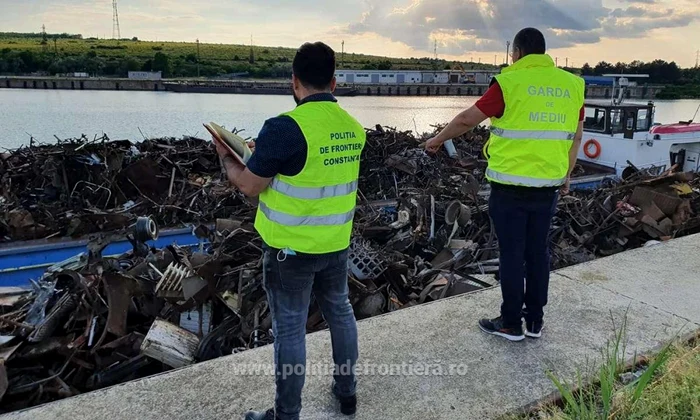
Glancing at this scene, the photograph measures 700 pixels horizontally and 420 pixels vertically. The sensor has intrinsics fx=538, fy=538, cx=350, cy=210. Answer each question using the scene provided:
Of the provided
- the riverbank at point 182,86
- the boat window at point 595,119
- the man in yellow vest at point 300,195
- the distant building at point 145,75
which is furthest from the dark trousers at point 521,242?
the distant building at point 145,75

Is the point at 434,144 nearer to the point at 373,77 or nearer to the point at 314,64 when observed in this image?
the point at 314,64

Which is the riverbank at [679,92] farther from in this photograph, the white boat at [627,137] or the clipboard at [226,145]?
the clipboard at [226,145]

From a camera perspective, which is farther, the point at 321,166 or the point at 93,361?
the point at 93,361

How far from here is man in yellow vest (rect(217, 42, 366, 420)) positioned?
2354 mm

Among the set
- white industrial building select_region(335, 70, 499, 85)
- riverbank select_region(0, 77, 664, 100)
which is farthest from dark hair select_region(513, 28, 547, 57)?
white industrial building select_region(335, 70, 499, 85)

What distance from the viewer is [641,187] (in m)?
8.62

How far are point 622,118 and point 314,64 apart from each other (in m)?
12.5

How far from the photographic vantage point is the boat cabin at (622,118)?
12.8 m

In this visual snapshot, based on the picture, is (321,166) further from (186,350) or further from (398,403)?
(186,350)

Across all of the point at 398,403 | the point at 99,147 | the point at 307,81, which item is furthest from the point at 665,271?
the point at 99,147

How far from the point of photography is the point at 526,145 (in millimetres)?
3328

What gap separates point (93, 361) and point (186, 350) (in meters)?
0.78

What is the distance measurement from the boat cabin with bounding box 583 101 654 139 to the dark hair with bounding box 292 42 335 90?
11637 millimetres

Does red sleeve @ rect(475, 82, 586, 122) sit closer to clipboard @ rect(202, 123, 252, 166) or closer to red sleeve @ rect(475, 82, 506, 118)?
red sleeve @ rect(475, 82, 506, 118)
